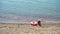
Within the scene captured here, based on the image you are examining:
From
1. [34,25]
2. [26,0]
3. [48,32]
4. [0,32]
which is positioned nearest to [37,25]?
[34,25]

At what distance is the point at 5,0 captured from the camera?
2728 cm

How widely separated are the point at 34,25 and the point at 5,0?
16.5m

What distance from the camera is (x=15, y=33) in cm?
923

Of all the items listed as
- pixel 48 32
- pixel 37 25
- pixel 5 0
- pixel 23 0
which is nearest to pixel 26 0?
pixel 23 0

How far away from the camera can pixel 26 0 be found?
27094 millimetres

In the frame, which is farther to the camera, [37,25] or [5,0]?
[5,0]

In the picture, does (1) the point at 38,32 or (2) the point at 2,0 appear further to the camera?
(2) the point at 2,0

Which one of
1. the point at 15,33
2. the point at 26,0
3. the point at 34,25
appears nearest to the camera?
the point at 15,33

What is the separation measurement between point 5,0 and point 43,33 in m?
18.7

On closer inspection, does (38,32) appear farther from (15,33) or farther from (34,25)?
(34,25)

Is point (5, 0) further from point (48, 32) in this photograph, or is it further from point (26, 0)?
point (48, 32)

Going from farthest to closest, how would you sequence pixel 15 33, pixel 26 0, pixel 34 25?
pixel 26 0, pixel 34 25, pixel 15 33

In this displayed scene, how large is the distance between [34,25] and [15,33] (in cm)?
258

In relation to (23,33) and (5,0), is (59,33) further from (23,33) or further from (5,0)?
(5,0)
